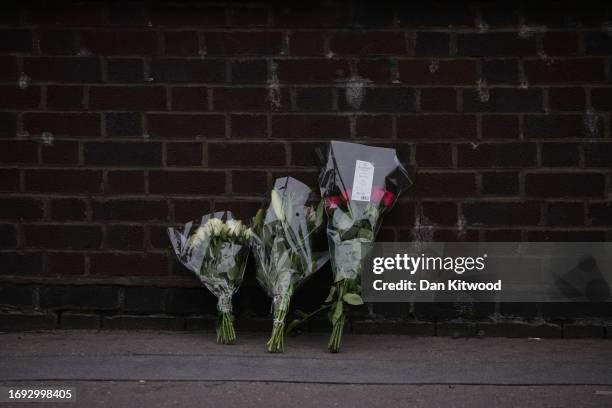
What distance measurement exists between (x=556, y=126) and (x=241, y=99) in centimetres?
189

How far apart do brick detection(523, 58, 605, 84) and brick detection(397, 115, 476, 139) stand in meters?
0.48

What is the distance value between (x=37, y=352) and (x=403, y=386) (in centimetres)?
209

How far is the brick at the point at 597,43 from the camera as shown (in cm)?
590

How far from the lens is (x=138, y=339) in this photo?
19.4 ft

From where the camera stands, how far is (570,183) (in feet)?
19.6

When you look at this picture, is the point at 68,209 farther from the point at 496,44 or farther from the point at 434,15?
the point at 496,44

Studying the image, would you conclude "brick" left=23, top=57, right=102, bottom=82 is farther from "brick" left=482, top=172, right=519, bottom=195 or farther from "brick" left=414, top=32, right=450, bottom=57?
"brick" left=482, top=172, right=519, bottom=195

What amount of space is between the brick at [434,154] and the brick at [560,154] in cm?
57

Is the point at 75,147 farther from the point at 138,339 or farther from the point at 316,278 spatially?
the point at 316,278

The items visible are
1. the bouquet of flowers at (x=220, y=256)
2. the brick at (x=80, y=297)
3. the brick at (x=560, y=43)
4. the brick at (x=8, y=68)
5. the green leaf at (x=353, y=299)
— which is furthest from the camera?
the brick at (x=80, y=297)

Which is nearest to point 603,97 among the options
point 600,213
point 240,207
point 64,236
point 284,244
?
point 600,213

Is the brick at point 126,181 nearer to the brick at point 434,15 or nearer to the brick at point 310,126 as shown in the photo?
the brick at point 310,126

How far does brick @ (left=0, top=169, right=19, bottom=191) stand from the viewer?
6.05 meters

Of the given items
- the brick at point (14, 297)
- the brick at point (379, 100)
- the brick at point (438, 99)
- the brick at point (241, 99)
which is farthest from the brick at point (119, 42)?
the brick at point (438, 99)
